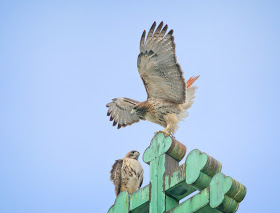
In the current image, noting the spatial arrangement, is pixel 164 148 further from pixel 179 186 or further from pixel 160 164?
pixel 179 186

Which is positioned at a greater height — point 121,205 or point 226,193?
point 121,205

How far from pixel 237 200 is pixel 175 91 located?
15.1ft

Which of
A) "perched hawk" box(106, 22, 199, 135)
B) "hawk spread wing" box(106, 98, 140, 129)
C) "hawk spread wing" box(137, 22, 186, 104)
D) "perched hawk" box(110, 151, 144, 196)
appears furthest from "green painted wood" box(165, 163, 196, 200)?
"hawk spread wing" box(106, 98, 140, 129)

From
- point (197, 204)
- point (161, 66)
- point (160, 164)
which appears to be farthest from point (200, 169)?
point (161, 66)

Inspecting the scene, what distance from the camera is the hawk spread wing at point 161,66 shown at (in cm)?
769

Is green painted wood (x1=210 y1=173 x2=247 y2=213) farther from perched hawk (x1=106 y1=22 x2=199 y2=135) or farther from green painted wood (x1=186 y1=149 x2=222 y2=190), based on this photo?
perched hawk (x1=106 y1=22 x2=199 y2=135)

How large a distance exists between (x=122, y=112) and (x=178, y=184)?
4795 mm

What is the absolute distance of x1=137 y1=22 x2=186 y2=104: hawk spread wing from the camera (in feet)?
25.2

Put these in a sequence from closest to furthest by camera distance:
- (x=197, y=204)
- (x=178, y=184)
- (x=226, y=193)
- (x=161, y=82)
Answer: (x=226, y=193), (x=197, y=204), (x=178, y=184), (x=161, y=82)

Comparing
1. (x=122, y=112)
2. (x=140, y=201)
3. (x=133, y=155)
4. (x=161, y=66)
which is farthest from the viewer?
(x=122, y=112)

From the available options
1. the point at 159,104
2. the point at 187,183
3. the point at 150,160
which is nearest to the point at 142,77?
the point at 159,104

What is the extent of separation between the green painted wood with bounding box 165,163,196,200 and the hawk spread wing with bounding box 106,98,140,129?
446 centimetres

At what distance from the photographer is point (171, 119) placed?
7.78 meters

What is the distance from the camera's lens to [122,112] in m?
8.56
